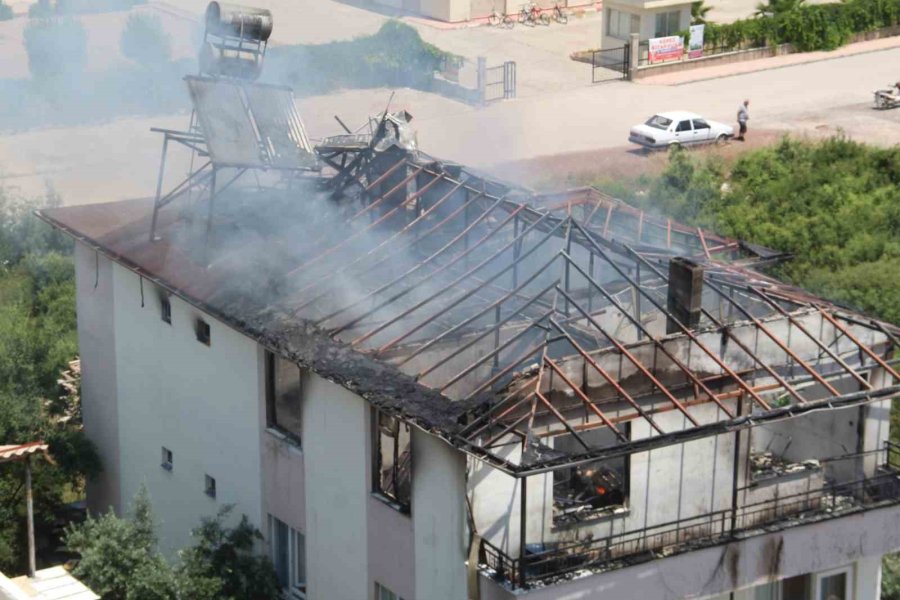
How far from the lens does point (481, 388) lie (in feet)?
60.2

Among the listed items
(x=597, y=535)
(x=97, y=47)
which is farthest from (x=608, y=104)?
(x=597, y=535)

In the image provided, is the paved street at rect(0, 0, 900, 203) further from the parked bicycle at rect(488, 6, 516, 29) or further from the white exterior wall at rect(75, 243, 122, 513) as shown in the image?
the white exterior wall at rect(75, 243, 122, 513)

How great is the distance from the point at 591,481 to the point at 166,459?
8.33 metres

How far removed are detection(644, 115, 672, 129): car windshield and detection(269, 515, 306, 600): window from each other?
2685cm

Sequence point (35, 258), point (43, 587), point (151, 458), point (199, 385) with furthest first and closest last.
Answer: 1. point (35, 258)
2. point (151, 458)
3. point (199, 385)
4. point (43, 587)

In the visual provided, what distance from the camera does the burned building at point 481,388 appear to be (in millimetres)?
18328

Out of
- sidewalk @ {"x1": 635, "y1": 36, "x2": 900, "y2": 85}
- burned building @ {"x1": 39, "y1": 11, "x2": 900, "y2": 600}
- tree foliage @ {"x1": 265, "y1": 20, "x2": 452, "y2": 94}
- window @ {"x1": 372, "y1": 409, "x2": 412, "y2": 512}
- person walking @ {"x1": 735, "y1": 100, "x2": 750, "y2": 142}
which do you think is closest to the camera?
burned building @ {"x1": 39, "y1": 11, "x2": 900, "y2": 600}

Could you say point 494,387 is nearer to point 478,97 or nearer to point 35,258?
point 35,258

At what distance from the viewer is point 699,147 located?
1838 inches

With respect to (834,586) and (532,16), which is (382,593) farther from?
(532,16)

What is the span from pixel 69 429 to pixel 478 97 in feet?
82.1

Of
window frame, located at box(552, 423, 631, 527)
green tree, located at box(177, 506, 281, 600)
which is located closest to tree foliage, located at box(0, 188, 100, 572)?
green tree, located at box(177, 506, 281, 600)

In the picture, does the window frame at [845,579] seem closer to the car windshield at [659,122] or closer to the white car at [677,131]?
the white car at [677,131]

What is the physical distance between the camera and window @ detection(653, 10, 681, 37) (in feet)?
180
